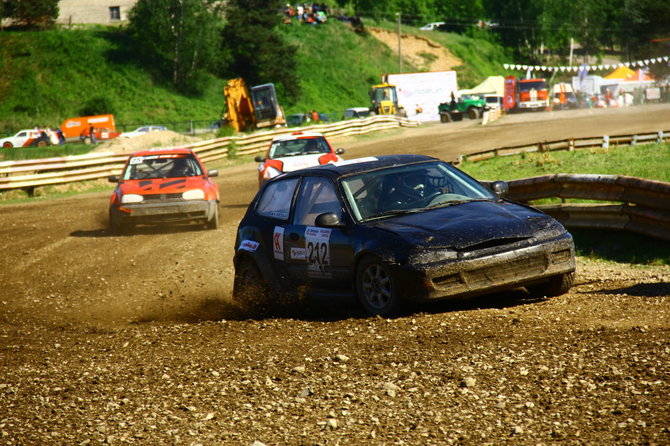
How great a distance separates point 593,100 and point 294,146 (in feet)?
176

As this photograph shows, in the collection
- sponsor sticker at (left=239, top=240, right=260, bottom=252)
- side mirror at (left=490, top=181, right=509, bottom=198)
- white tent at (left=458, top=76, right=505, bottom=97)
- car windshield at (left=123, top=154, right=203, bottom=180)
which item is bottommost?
sponsor sticker at (left=239, top=240, right=260, bottom=252)

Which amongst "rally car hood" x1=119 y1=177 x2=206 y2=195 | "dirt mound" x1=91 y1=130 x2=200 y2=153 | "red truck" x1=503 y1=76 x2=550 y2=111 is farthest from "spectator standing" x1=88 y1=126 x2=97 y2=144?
"rally car hood" x1=119 y1=177 x2=206 y2=195

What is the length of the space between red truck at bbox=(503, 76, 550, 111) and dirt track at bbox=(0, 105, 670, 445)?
54486 mm

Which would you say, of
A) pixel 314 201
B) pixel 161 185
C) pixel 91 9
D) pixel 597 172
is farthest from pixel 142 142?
pixel 91 9

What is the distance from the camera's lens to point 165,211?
1633cm

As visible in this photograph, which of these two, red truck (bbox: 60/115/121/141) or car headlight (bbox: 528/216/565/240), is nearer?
Answer: car headlight (bbox: 528/216/565/240)

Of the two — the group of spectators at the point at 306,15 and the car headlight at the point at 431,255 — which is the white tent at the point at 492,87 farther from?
the car headlight at the point at 431,255

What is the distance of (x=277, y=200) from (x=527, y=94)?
56352mm

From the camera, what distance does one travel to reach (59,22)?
8481cm

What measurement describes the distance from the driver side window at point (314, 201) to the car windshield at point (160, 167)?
9.33m

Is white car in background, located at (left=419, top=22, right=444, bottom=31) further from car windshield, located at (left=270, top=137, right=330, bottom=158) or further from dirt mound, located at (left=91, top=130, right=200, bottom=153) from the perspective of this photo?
car windshield, located at (left=270, top=137, right=330, bottom=158)

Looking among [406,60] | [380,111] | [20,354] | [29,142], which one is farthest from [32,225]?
[406,60]

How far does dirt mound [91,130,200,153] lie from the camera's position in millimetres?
34438

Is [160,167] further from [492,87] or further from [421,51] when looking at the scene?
[421,51]
